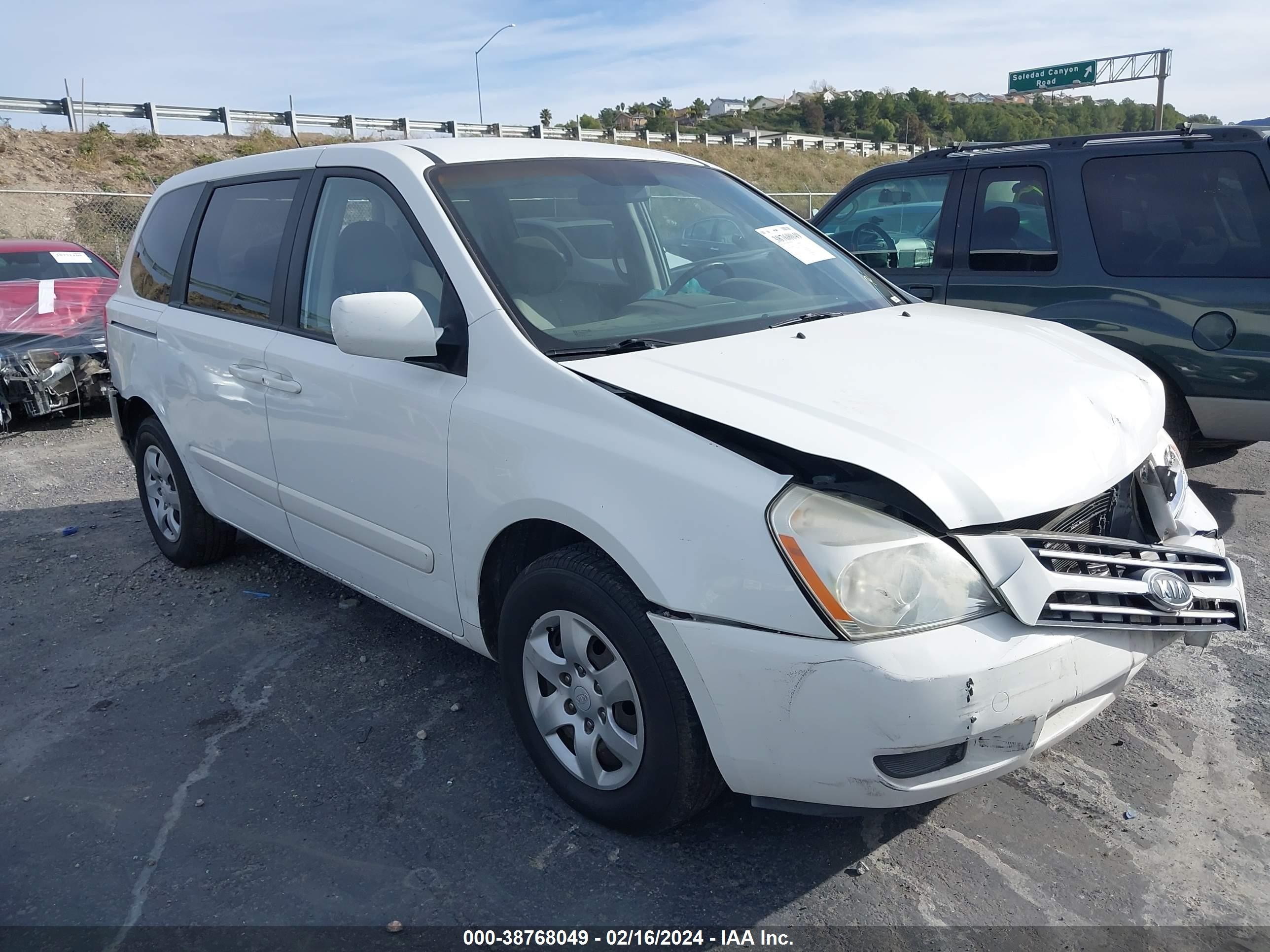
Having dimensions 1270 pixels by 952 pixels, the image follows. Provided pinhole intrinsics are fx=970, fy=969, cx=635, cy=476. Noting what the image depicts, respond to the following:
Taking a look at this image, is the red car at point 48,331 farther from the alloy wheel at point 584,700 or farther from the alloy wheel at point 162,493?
the alloy wheel at point 584,700

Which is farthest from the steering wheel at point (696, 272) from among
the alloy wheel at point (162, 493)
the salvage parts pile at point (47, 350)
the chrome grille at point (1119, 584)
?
the salvage parts pile at point (47, 350)

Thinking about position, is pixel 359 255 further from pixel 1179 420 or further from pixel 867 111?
pixel 867 111

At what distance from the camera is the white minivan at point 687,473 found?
2.11 meters

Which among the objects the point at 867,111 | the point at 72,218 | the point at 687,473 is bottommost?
the point at 687,473

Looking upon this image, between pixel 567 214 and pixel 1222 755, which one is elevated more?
pixel 567 214

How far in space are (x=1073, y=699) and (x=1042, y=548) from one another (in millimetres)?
352

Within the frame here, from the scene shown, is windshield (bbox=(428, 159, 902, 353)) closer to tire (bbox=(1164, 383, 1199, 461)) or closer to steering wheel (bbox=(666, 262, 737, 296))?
steering wheel (bbox=(666, 262, 737, 296))

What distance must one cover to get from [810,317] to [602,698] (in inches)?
56.8

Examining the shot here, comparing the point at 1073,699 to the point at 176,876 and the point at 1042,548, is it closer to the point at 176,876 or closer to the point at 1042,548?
the point at 1042,548

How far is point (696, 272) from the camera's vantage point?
3365 mm

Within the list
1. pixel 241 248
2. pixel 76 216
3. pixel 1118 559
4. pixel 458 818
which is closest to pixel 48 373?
pixel 241 248

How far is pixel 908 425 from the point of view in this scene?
2275 millimetres

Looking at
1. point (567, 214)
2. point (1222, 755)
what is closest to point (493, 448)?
point (567, 214)

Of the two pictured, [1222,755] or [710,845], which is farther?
[1222,755]
